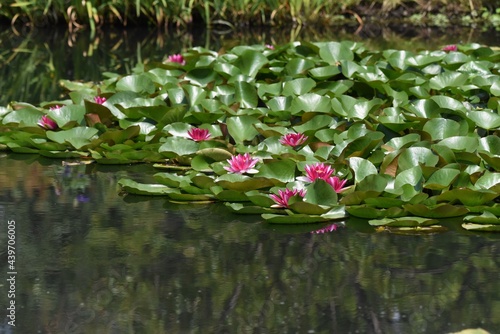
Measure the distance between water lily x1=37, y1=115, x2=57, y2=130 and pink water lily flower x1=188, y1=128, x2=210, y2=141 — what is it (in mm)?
578

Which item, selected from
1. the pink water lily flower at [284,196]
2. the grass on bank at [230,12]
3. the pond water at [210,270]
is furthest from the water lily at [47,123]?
the grass on bank at [230,12]

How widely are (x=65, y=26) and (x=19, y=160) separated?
4.79 meters

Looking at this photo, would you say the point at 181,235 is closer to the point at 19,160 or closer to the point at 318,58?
the point at 19,160

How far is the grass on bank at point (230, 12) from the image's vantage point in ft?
25.5

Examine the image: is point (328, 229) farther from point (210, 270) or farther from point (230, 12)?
point (230, 12)

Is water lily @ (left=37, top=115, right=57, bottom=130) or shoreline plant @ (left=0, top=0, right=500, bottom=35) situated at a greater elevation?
shoreline plant @ (left=0, top=0, right=500, bottom=35)

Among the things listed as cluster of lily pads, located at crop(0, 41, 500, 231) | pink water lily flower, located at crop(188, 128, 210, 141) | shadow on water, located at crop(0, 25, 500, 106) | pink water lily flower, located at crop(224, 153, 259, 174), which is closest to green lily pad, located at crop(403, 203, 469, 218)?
cluster of lily pads, located at crop(0, 41, 500, 231)

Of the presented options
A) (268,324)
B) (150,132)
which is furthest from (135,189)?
(268,324)

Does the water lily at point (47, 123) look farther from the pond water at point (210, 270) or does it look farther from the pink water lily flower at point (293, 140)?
the pink water lily flower at point (293, 140)

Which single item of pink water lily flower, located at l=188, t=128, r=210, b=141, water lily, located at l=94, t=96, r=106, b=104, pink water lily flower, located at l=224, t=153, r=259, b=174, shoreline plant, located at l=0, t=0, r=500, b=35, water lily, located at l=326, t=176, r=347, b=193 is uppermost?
shoreline plant, located at l=0, t=0, r=500, b=35

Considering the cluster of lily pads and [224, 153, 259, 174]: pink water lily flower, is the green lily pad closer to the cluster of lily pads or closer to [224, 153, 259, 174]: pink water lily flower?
the cluster of lily pads

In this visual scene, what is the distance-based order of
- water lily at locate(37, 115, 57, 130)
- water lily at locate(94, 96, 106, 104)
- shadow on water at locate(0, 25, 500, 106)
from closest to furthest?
water lily at locate(37, 115, 57, 130), water lily at locate(94, 96, 106, 104), shadow on water at locate(0, 25, 500, 106)

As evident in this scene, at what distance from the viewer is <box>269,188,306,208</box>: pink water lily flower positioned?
2643mm

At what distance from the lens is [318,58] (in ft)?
13.5
